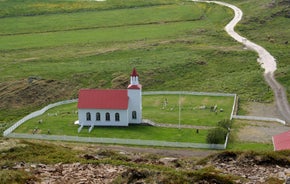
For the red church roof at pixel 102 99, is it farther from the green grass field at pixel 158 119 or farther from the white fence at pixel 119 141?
the white fence at pixel 119 141

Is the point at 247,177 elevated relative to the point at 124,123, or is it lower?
elevated

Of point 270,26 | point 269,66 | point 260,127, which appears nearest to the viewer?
point 260,127

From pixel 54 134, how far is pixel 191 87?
29627 mm

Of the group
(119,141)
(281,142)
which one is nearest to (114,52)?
(119,141)

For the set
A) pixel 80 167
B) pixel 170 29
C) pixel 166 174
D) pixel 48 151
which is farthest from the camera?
pixel 170 29

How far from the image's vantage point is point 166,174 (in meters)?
25.2

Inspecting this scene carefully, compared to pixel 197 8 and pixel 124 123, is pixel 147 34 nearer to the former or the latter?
pixel 197 8

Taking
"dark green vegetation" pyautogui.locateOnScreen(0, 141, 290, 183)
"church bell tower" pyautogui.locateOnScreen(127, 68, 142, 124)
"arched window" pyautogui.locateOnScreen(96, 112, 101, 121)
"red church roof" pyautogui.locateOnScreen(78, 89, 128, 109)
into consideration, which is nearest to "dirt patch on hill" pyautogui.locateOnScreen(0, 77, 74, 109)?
"red church roof" pyautogui.locateOnScreen(78, 89, 128, 109)

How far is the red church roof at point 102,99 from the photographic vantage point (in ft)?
187

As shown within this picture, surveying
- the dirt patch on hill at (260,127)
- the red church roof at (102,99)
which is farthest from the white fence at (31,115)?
the dirt patch on hill at (260,127)

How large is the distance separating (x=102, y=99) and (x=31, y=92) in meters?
20.1

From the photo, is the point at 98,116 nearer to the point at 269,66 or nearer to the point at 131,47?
the point at 269,66

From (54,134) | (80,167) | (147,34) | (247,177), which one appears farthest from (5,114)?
(147,34)

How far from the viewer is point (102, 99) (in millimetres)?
57406
